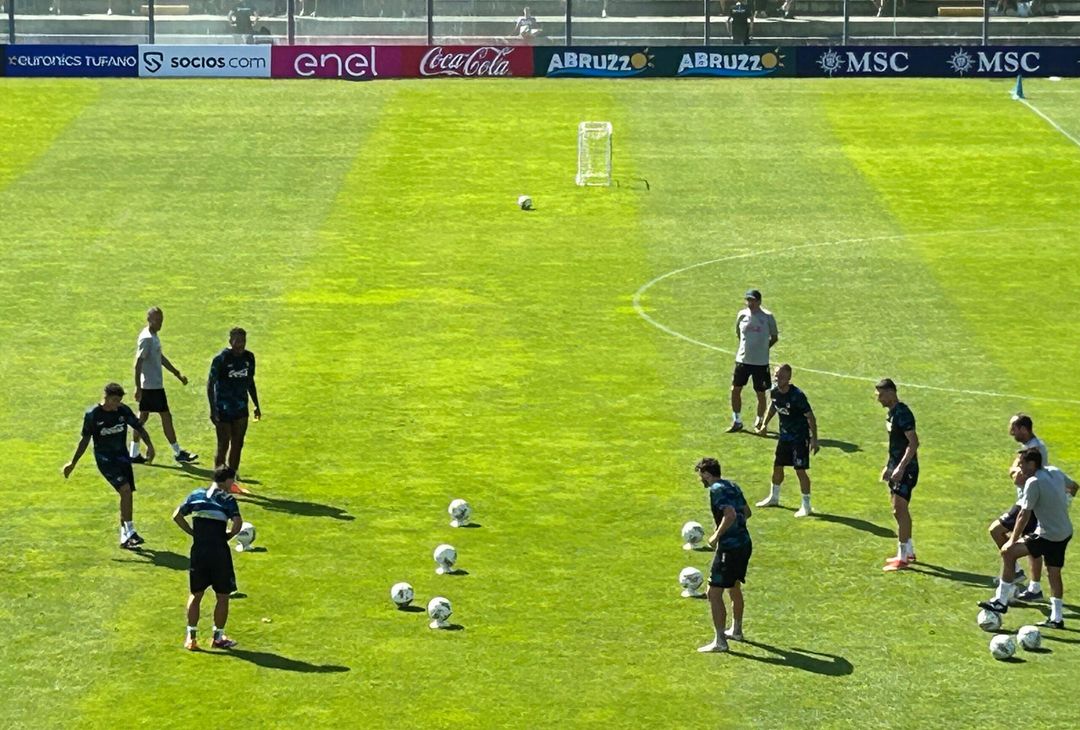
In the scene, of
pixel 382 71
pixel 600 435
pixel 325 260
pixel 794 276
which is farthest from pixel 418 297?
pixel 382 71

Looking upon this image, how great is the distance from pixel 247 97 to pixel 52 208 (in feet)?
45.7

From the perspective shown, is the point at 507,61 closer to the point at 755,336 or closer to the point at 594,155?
the point at 594,155

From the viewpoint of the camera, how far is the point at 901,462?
78.9 ft

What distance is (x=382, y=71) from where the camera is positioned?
65.2 m

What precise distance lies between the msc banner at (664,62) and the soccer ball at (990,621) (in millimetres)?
44434

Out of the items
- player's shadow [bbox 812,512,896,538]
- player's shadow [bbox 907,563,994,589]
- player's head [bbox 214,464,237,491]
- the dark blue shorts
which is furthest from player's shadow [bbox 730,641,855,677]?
the dark blue shorts

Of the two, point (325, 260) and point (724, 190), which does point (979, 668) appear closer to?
point (325, 260)

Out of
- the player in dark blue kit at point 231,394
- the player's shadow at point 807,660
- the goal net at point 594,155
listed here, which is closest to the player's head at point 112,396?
the player in dark blue kit at point 231,394

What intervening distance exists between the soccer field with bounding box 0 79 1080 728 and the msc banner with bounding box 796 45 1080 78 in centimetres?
82

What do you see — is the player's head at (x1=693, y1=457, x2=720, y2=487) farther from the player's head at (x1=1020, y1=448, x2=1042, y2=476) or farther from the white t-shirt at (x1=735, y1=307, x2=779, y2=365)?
the white t-shirt at (x1=735, y1=307, x2=779, y2=365)

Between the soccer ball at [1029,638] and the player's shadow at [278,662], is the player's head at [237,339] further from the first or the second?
the soccer ball at [1029,638]

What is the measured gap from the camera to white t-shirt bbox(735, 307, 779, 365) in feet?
100

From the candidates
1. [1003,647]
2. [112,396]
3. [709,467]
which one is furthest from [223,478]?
[1003,647]

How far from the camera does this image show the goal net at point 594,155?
169 feet
